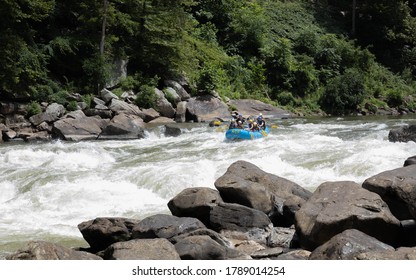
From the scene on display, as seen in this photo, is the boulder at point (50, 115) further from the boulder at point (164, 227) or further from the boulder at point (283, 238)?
the boulder at point (283, 238)

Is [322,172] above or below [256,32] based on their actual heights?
below

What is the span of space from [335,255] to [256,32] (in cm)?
2960

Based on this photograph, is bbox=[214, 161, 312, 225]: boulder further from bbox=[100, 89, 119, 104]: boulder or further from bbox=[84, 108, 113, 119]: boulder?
bbox=[100, 89, 119, 104]: boulder

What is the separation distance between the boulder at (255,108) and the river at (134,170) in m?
8.88

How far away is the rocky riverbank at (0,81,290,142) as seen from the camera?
61.8 feet

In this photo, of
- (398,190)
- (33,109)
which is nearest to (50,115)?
(33,109)

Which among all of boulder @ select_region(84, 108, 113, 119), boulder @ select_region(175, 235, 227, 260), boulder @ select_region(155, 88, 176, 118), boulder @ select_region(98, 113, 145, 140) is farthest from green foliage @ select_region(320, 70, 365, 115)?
boulder @ select_region(175, 235, 227, 260)

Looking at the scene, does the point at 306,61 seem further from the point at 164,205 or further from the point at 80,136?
the point at 164,205

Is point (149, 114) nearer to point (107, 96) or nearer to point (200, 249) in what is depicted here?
point (107, 96)

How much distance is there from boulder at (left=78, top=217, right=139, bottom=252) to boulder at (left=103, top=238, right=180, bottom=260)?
108 cm

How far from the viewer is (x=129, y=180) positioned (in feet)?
37.5

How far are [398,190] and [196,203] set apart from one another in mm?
3001
